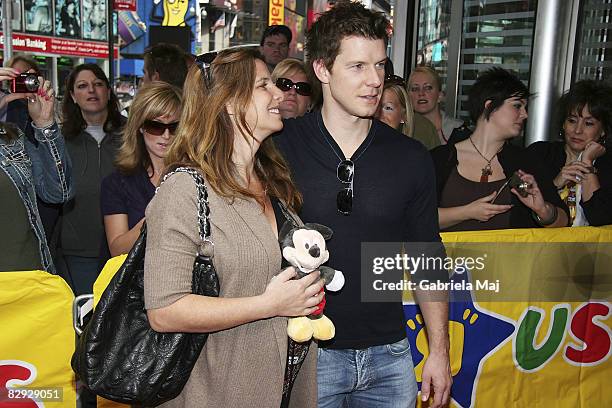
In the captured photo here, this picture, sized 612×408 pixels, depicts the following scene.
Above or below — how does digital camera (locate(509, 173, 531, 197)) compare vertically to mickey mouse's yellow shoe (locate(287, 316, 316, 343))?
above

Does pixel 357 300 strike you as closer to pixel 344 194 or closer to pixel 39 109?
pixel 344 194

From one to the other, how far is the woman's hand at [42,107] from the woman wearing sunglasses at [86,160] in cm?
82

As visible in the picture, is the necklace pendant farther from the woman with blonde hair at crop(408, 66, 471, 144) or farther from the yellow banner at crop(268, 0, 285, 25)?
the yellow banner at crop(268, 0, 285, 25)

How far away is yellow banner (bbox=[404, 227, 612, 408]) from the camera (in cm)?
381

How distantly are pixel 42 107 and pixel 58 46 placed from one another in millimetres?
26600

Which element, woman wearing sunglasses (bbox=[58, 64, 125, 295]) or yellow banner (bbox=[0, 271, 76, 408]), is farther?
woman wearing sunglasses (bbox=[58, 64, 125, 295])

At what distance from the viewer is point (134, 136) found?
12.0 ft

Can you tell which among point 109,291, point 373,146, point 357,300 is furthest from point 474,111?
point 109,291

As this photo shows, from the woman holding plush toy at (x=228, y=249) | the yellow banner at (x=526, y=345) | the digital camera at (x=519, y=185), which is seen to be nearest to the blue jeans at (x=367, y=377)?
the woman holding plush toy at (x=228, y=249)

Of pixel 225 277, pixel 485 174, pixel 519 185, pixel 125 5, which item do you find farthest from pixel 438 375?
pixel 125 5

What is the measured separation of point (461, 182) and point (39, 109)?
2443 mm

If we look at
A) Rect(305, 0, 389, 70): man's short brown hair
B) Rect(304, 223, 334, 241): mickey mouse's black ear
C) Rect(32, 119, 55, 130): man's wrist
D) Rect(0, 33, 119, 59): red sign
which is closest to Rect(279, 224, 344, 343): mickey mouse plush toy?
Rect(304, 223, 334, 241): mickey mouse's black ear

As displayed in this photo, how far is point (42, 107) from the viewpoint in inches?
149

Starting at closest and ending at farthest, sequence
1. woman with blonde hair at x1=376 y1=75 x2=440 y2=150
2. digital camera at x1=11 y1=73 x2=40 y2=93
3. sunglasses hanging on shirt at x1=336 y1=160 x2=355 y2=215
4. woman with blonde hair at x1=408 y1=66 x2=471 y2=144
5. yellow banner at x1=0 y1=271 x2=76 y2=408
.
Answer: sunglasses hanging on shirt at x1=336 y1=160 x2=355 y2=215, yellow banner at x1=0 y1=271 x2=76 y2=408, digital camera at x1=11 y1=73 x2=40 y2=93, woman with blonde hair at x1=376 y1=75 x2=440 y2=150, woman with blonde hair at x1=408 y1=66 x2=471 y2=144
